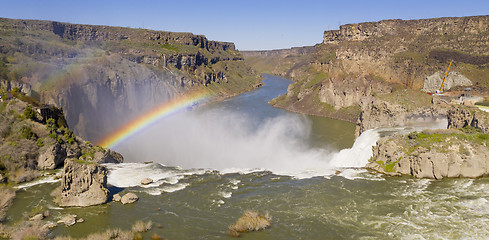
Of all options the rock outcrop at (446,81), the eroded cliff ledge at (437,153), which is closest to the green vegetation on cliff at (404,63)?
the rock outcrop at (446,81)

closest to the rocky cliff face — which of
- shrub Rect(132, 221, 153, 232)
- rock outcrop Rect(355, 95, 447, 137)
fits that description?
shrub Rect(132, 221, 153, 232)

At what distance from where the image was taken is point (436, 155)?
161ft

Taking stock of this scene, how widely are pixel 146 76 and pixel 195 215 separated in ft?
386

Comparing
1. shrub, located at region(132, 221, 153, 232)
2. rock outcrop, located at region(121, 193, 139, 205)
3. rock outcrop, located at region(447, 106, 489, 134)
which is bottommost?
shrub, located at region(132, 221, 153, 232)

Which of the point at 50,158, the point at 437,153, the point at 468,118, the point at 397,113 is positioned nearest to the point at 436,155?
the point at 437,153

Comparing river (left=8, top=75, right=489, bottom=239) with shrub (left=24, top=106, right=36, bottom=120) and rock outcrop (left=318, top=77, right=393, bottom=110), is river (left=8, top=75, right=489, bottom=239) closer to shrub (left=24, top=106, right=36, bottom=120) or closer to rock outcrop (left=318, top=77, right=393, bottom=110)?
shrub (left=24, top=106, right=36, bottom=120)

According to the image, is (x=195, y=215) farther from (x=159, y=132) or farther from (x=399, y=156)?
(x=159, y=132)

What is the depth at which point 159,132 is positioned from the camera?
4053 inches

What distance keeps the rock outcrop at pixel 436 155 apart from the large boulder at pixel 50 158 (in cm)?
4959

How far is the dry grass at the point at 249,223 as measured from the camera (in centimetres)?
3247

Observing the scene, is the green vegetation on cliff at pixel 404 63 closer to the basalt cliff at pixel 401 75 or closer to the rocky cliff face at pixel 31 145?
the basalt cliff at pixel 401 75

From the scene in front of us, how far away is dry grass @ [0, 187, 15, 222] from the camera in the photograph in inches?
1408

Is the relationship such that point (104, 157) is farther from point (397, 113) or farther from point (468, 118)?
point (468, 118)

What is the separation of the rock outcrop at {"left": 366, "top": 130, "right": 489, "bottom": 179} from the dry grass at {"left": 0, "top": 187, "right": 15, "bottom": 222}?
49.9 m
